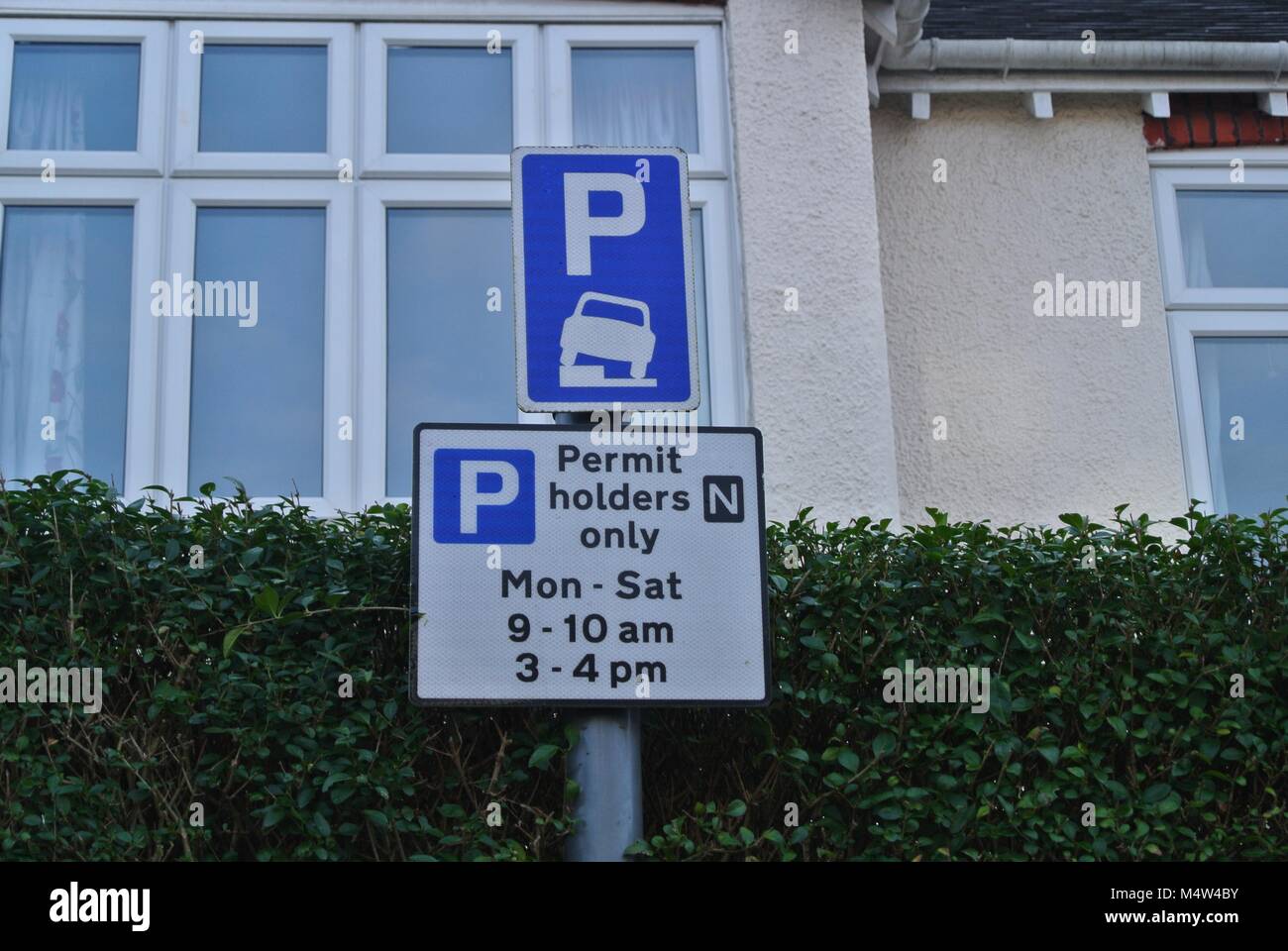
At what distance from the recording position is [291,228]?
6.70 meters

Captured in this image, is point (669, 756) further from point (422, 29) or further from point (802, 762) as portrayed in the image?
point (422, 29)

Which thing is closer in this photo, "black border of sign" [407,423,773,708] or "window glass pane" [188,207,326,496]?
"black border of sign" [407,423,773,708]

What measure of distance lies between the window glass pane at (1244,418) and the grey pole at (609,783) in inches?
175

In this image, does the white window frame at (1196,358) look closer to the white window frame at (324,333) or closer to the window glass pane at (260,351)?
the white window frame at (324,333)

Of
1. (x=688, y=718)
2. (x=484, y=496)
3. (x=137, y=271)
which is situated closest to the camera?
(x=484, y=496)

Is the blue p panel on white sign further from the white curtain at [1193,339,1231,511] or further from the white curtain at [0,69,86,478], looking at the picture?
the white curtain at [1193,339,1231,511]

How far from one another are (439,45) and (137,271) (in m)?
1.64

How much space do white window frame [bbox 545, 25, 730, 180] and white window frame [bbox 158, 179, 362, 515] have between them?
0.99 m

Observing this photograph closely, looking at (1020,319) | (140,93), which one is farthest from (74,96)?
(1020,319)

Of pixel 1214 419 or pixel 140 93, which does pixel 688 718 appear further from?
pixel 140 93

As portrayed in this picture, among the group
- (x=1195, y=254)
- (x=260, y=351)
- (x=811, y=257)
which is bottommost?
(x=260, y=351)

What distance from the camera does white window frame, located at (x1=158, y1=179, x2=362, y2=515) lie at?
6324 mm

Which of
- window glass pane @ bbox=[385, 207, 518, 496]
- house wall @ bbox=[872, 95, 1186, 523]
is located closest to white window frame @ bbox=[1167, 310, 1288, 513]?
house wall @ bbox=[872, 95, 1186, 523]

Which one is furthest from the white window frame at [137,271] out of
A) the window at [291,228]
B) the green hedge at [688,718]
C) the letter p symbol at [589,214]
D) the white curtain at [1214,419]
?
the white curtain at [1214,419]
